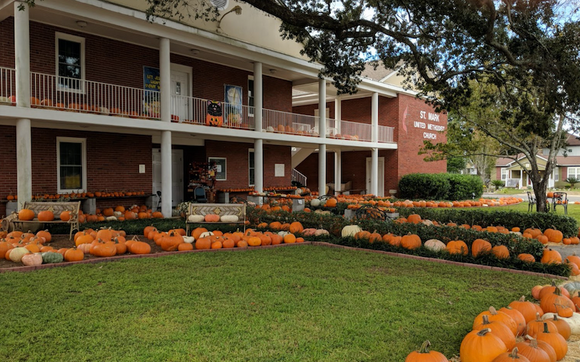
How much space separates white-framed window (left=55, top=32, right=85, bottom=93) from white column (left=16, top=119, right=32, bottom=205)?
267 centimetres

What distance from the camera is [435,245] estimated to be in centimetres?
791

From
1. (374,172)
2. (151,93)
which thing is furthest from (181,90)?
(374,172)

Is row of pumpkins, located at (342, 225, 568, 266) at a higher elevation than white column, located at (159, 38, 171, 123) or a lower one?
lower

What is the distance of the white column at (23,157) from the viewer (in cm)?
1102

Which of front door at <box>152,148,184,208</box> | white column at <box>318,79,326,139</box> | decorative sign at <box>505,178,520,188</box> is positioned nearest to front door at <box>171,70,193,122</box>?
front door at <box>152,148,184,208</box>

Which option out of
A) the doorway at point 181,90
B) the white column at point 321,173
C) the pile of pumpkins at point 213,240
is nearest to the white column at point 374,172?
the white column at point 321,173

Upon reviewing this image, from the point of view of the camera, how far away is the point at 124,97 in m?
15.0

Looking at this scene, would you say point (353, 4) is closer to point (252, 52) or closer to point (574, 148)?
point (252, 52)

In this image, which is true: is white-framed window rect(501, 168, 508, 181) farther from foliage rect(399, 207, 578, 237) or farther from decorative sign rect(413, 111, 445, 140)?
foliage rect(399, 207, 578, 237)

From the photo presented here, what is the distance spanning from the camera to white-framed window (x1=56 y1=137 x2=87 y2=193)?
45.5ft

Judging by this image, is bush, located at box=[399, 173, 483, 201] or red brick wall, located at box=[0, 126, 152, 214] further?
bush, located at box=[399, 173, 483, 201]

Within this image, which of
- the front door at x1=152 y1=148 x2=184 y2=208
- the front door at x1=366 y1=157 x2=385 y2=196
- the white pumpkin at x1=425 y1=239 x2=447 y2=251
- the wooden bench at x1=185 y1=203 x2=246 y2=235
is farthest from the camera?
the front door at x1=366 y1=157 x2=385 y2=196

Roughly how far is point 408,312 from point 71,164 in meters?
12.8

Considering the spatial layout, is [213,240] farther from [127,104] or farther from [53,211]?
[127,104]
